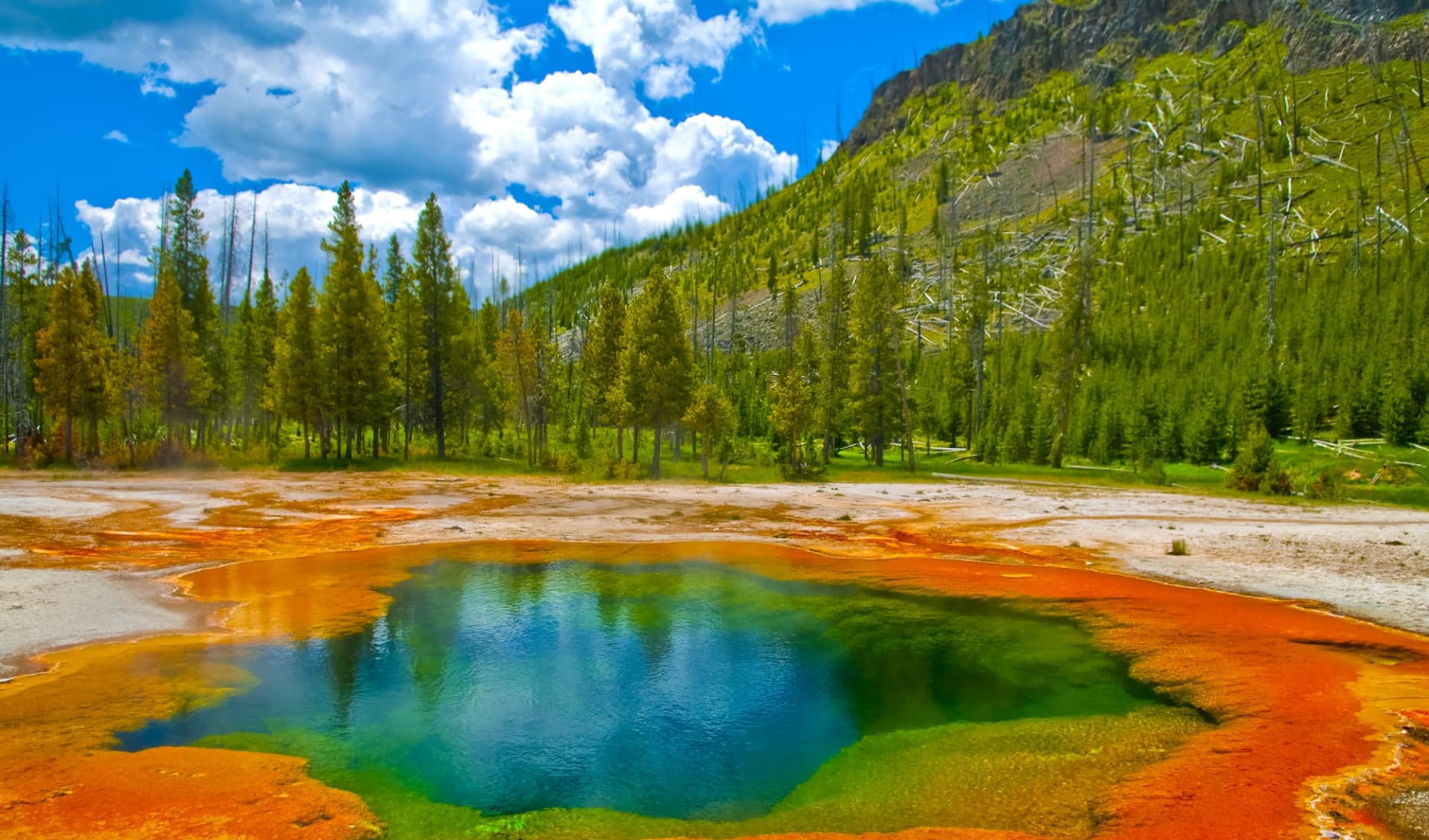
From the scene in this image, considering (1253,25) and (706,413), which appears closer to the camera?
(706,413)

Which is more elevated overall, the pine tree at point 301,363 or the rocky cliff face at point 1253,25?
the rocky cliff face at point 1253,25

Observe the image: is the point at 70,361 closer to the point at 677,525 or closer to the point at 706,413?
the point at 706,413

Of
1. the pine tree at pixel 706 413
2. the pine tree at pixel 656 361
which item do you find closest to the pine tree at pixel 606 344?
the pine tree at pixel 656 361

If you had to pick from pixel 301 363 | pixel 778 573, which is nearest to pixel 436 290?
pixel 301 363

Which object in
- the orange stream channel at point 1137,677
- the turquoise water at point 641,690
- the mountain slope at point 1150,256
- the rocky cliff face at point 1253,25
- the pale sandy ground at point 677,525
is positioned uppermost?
the rocky cliff face at point 1253,25

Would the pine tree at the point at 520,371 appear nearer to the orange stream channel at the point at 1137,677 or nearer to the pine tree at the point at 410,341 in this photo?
the pine tree at the point at 410,341

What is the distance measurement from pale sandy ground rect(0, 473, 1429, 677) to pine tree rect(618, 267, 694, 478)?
6.32 m

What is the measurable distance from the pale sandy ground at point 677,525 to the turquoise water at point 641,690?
4.63m

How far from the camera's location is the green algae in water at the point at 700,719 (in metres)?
7.81

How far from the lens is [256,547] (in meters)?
21.4

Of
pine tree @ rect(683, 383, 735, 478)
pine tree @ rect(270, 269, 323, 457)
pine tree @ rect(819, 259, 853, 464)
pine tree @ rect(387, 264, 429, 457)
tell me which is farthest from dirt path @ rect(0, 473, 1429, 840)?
pine tree @ rect(819, 259, 853, 464)

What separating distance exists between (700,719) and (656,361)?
3793 centimetres

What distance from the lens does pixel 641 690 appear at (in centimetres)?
1138

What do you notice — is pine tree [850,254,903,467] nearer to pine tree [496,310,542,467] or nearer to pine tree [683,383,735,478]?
pine tree [683,383,735,478]
